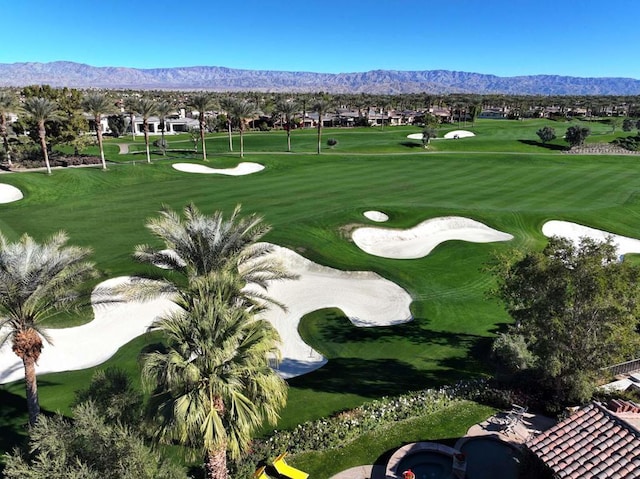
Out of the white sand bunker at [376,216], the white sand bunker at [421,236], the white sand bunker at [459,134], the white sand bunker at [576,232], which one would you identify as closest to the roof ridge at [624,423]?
the white sand bunker at [421,236]

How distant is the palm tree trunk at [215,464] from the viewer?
479 inches

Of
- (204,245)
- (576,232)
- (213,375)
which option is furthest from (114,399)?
(576,232)

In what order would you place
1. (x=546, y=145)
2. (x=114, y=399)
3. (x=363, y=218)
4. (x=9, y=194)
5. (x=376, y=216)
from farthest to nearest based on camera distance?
(x=546, y=145) → (x=9, y=194) → (x=376, y=216) → (x=363, y=218) → (x=114, y=399)

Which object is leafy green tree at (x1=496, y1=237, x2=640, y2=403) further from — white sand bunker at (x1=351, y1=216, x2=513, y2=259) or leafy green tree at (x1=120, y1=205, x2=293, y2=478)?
white sand bunker at (x1=351, y1=216, x2=513, y2=259)

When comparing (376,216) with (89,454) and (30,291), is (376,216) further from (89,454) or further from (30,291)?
(89,454)

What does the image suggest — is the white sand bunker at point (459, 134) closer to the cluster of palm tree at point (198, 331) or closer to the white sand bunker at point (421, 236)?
the white sand bunker at point (421, 236)

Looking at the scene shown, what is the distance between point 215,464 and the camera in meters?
12.3

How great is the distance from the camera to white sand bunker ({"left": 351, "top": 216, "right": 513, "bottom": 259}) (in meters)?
34.9

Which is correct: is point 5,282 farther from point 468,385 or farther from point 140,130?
point 140,130

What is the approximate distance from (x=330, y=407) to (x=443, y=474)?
4867mm

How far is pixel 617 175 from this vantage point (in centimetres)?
5872

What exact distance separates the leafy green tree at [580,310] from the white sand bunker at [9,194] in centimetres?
4279

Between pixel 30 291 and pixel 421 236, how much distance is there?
2889cm

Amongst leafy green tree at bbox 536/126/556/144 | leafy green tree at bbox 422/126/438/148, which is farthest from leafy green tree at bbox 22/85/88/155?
leafy green tree at bbox 536/126/556/144
